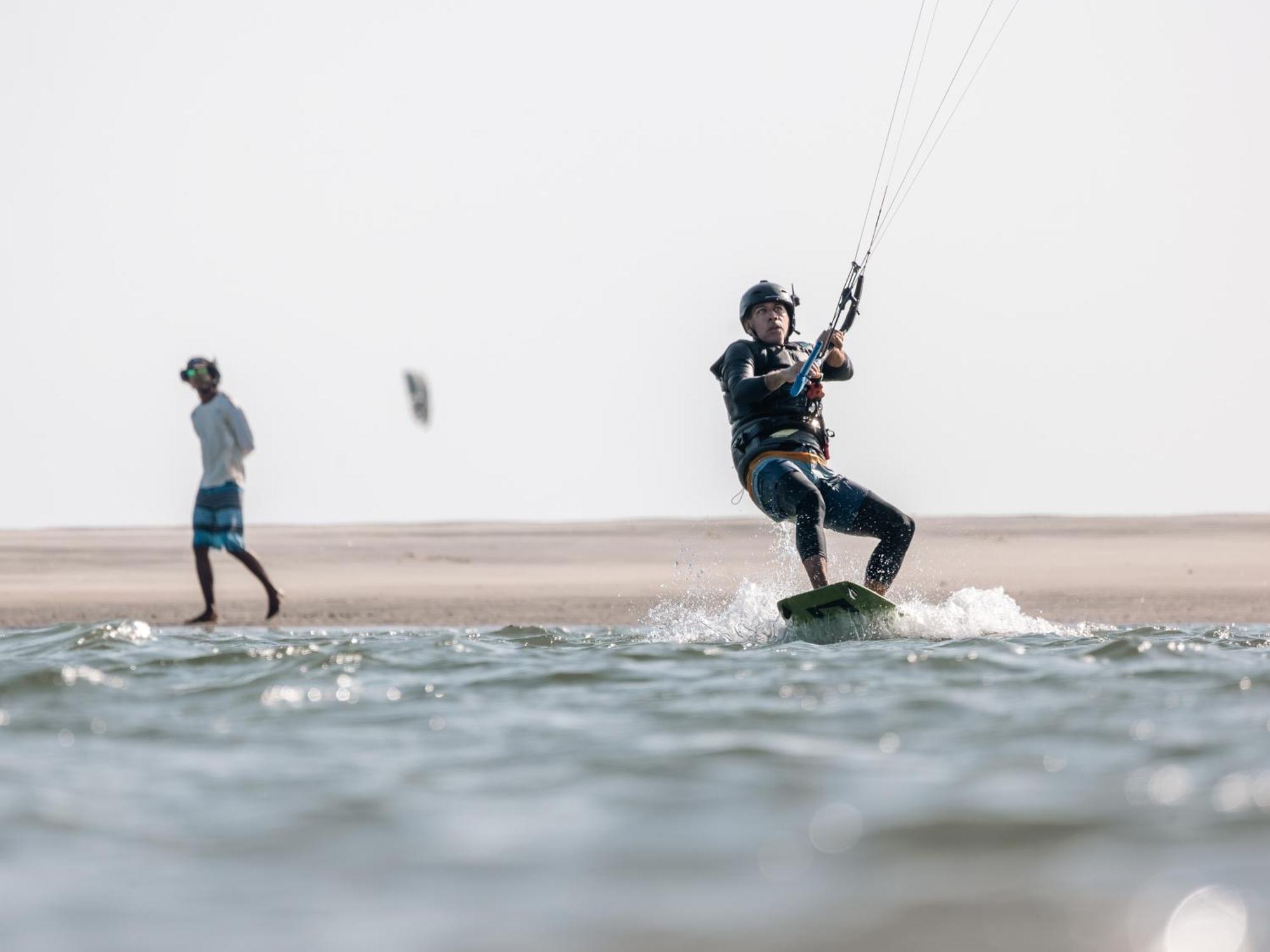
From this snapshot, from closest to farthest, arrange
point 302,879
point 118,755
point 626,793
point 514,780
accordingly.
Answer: point 302,879
point 626,793
point 514,780
point 118,755

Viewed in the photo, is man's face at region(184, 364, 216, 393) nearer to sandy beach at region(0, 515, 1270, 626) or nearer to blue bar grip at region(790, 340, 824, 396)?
sandy beach at region(0, 515, 1270, 626)

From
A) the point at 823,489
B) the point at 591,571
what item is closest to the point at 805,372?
the point at 823,489

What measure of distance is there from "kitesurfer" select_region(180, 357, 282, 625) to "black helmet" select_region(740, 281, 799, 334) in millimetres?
4877

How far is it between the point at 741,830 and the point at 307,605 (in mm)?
12730

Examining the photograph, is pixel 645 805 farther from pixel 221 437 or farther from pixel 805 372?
pixel 221 437

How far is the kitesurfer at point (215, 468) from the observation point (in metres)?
12.9

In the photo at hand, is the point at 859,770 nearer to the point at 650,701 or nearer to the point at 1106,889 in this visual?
the point at 1106,889

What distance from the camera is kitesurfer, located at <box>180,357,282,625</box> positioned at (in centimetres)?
1288

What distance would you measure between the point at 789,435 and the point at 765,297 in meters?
0.87

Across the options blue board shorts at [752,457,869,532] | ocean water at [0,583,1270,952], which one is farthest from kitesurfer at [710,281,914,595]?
ocean water at [0,583,1270,952]

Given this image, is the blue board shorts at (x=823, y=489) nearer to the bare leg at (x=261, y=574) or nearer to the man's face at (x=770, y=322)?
the man's face at (x=770, y=322)

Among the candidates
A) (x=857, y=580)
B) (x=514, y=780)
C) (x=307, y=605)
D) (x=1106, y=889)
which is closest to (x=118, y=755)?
(x=514, y=780)

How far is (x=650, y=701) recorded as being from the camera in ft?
20.1

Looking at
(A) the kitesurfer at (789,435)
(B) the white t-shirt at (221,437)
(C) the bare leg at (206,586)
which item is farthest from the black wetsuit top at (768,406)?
(C) the bare leg at (206,586)
